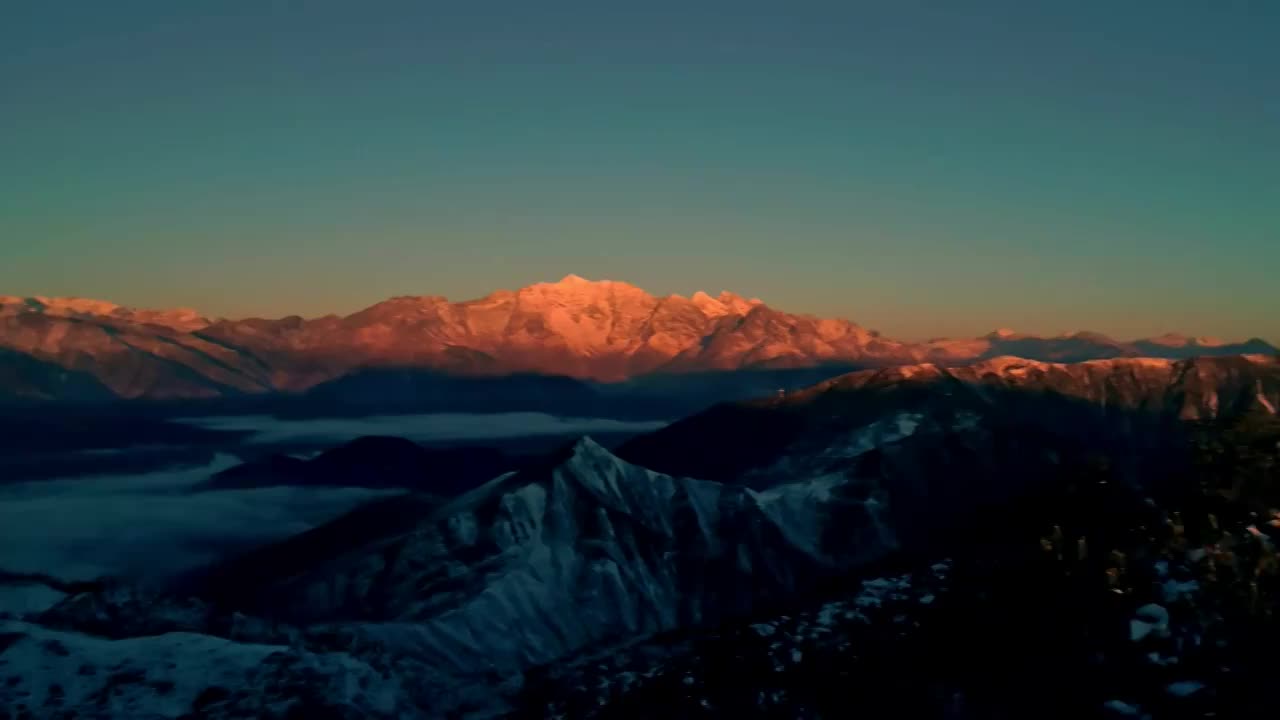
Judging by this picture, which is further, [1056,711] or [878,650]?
[878,650]

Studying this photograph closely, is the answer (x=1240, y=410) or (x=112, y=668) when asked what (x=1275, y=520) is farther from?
(x=112, y=668)

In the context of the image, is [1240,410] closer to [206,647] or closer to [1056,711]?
[1056,711]

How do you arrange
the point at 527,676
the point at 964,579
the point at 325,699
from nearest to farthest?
the point at 964,579
the point at 325,699
the point at 527,676

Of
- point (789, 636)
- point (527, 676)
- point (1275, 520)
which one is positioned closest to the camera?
point (1275, 520)

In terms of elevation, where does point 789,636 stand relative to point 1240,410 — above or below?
below

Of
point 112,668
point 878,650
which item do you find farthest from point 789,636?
point 112,668

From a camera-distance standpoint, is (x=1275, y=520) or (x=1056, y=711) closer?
(x=1275, y=520)

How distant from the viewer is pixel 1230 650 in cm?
4303

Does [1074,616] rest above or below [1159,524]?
below

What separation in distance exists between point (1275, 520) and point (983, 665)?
2794cm

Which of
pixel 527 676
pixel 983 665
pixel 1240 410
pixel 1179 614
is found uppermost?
pixel 1240 410

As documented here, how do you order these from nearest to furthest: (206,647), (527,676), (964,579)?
(964,579) → (206,647) → (527,676)

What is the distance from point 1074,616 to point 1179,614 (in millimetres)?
13383

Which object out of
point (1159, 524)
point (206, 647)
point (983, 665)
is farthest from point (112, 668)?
point (1159, 524)
